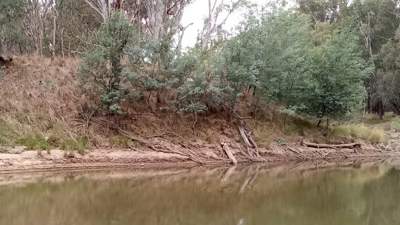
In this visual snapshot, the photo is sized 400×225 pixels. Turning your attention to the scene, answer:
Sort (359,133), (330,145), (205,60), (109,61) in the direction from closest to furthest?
(109,61)
(205,60)
(330,145)
(359,133)

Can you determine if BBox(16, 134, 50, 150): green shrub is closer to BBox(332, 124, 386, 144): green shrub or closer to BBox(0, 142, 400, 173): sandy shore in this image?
BBox(0, 142, 400, 173): sandy shore

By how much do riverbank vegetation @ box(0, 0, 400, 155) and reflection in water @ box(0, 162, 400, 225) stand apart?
4.54 meters

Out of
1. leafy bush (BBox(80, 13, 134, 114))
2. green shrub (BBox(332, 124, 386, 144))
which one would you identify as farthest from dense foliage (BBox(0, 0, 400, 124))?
green shrub (BBox(332, 124, 386, 144))

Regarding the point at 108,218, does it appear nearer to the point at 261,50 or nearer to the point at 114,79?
the point at 114,79

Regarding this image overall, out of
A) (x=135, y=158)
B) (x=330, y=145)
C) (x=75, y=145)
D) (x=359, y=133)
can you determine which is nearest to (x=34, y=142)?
(x=75, y=145)

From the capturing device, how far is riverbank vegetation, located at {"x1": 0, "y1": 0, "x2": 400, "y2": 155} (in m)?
22.9

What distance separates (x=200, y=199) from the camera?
1416cm

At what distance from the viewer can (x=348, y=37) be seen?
2881cm

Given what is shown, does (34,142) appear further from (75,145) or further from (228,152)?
(228,152)

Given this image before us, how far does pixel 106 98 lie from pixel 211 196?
995 centimetres

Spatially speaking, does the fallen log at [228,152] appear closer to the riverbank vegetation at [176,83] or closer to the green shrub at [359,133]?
the riverbank vegetation at [176,83]

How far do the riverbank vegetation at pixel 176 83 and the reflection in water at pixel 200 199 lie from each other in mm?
4539

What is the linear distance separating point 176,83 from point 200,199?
11.4 m

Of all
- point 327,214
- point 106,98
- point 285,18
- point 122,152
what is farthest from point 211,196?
point 285,18
